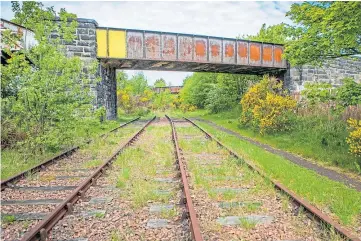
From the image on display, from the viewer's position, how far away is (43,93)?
8750 millimetres

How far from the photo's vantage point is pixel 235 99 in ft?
94.9

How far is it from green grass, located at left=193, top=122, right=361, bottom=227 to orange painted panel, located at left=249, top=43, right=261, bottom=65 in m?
16.4

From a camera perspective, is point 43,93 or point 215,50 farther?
point 215,50

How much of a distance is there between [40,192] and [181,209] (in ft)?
9.11

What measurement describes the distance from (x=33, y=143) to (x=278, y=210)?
6970 millimetres

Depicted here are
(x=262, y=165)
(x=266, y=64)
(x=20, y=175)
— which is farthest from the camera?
(x=266, y=64)

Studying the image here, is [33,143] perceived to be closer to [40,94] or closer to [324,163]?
[40,94]

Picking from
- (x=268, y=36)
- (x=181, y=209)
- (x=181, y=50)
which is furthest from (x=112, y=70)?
(x=181, y=209)

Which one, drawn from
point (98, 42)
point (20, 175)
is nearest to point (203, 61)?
point (98, 42)

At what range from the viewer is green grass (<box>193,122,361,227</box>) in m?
4.59

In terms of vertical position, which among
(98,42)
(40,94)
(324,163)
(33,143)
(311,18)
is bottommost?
(324,163)

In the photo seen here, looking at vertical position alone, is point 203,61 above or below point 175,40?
below

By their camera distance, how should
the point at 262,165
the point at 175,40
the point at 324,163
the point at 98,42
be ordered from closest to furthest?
the point at 262,165, the point at 324,163, the point at 98,42, the point at 175,40

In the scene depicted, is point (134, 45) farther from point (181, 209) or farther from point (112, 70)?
point (181, 209)
